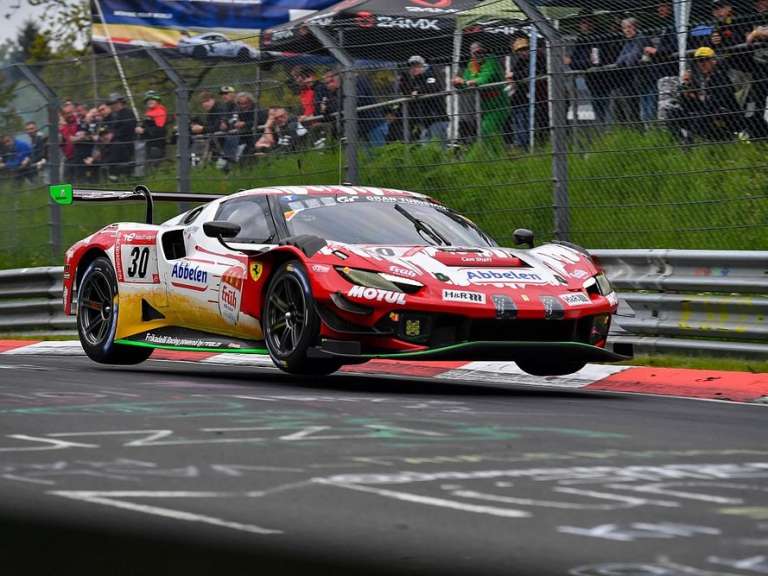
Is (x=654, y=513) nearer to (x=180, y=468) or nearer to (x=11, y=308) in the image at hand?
(x=180, y=468)

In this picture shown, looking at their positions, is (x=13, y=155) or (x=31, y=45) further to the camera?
(x=31, y=45)

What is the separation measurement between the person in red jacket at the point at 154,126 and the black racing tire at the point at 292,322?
6.19 m

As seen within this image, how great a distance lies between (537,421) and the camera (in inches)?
273

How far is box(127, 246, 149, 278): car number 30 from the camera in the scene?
10.8 meters

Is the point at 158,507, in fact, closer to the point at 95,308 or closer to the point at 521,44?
the point at 95,308

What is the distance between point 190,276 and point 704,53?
12.6ft

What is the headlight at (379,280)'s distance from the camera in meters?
8.62

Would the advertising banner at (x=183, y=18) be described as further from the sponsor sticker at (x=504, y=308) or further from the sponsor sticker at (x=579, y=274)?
the sponsor sticker at (x=504, y=308)

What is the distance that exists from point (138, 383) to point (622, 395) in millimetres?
2842

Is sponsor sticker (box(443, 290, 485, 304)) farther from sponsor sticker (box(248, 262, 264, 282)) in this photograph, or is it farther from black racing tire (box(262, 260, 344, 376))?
sponsor sticker (box(248, 262, 264, 282))

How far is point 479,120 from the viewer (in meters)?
12.2

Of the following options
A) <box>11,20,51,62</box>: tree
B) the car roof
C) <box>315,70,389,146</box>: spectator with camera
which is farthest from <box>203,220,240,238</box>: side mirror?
<box>11,20,51,62</box>: tree

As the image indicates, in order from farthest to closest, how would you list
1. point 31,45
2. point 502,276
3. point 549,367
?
1. point 31,45
2. point 549,367
3. point 502,276

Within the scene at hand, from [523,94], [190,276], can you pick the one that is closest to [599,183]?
[523,94]
